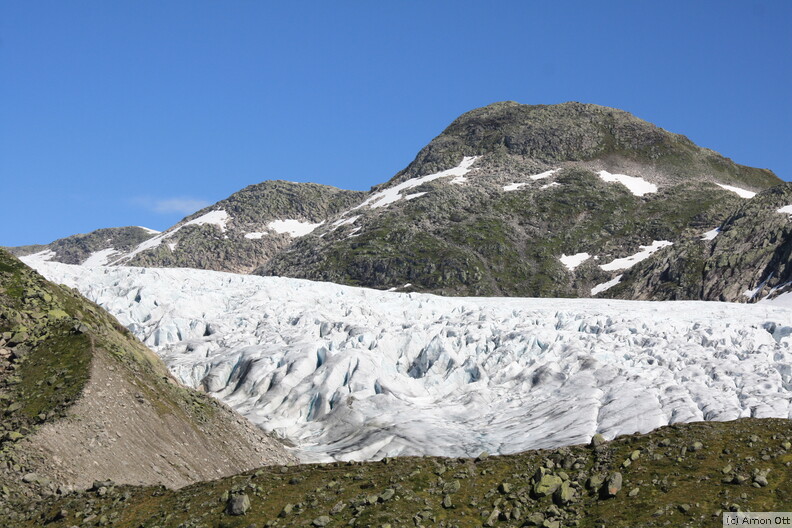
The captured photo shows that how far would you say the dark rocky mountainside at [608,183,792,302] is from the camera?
147625 mm

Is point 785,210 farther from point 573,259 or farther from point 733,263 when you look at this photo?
point 573,259

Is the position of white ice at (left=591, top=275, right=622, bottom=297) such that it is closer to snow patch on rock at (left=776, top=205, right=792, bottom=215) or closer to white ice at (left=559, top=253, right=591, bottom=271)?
white ice at (left=559, top=253, right=591, bottom=271)

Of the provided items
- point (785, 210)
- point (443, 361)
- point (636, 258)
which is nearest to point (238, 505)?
point (443, 361)

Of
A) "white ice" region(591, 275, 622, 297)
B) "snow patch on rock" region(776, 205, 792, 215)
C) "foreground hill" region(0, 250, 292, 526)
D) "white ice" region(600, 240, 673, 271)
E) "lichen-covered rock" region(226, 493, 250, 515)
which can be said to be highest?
"snow patch on rock" region(776, 205, 792, 215)

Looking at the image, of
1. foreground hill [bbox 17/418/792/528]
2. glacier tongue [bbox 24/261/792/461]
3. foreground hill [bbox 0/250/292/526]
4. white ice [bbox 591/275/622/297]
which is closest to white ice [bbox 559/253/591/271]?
white ice [bbox 591/275/622/297]

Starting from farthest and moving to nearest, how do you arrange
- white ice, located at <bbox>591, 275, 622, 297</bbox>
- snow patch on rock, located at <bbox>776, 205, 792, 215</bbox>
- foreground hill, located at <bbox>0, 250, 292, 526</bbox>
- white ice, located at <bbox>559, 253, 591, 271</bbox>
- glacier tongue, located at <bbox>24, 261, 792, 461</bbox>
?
white ice, located at <bbox>559, 253, 591, 271</bbox> → white ice, located at <bbox>591, 275, 622, 297</bbox> → snow patch on rock, located at <bbox>776, 205, 792, 215</bbox> → glacier tongue, located at <bbox>24, 261, 792, 461</bbox> → foreground hill, located at <bbox>0, 250, 292, 526</bbox>

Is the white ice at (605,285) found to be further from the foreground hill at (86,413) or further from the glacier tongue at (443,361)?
the foreground hill at (86,413)

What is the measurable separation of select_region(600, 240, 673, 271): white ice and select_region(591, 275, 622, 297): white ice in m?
7.26

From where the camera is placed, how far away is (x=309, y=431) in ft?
193

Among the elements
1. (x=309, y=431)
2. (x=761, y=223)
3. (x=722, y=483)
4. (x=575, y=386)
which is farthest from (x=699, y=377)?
(x=761, y=223)

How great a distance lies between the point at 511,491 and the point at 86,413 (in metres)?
20.7

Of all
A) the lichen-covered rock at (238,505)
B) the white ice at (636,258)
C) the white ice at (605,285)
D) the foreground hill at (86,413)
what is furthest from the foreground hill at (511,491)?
the white ice at (636,258)

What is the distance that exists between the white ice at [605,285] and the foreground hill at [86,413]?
443 ft

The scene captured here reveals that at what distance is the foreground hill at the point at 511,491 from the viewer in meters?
24.0
